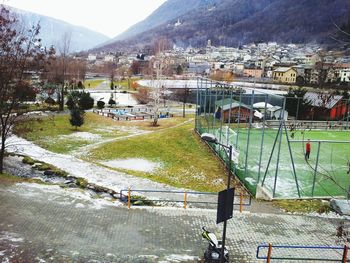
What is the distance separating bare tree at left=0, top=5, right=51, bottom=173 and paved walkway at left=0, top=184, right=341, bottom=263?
6906 mm

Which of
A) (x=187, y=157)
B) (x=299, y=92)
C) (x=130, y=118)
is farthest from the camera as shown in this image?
(x=130, y=118)

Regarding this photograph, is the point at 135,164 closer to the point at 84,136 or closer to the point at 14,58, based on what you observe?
the point at 14,58

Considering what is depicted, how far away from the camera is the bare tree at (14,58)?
21.2m

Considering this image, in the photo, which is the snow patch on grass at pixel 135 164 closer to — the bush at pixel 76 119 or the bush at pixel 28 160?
the bush at pixel 28 160

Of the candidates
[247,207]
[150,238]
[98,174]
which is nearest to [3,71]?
[98,174]

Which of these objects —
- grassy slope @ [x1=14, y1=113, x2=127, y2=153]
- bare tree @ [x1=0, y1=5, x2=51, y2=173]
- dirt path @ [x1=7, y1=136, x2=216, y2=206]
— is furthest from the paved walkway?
grassy slope @ [x1=14, y1=113, x2=127, y2=153]

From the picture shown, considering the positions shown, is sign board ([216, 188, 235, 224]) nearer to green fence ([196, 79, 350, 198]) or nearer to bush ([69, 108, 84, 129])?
green fence ([196, 79, 350, 198])

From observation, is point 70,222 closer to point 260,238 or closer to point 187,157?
point 260,238

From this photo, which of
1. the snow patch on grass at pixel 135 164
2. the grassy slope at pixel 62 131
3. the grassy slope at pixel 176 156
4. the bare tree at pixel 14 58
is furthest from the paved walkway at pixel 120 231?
the grassy slope at pixel 62 131

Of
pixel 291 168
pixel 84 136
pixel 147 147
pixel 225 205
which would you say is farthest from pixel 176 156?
pixel 225 205

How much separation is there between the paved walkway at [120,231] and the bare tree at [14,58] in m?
6.91

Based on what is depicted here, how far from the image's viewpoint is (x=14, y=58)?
21.9 m

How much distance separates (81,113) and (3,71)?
19.4 metres

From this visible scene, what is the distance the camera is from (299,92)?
146 ft
